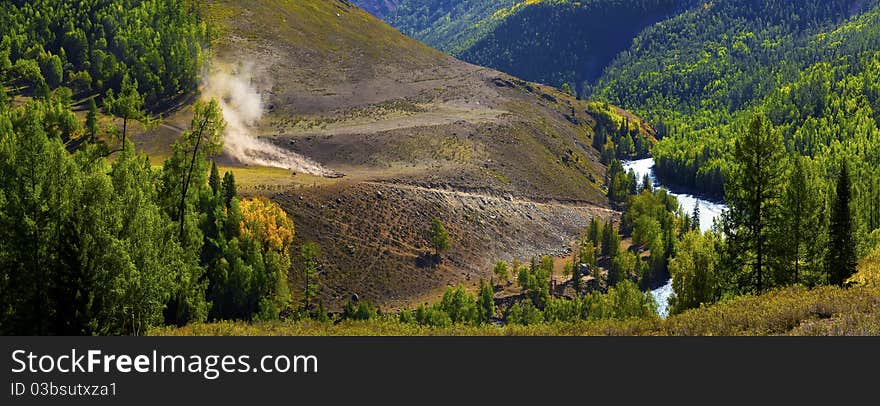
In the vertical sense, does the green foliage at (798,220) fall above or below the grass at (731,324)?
above

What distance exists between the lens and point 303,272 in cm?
10038

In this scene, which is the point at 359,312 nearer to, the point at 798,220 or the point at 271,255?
the point at 271,255

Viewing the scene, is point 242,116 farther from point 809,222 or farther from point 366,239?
point 809,222

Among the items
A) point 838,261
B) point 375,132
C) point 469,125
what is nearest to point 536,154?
point 469,125

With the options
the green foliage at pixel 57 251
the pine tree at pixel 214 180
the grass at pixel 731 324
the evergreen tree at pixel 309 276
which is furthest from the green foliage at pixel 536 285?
the grass at pixel 731 324

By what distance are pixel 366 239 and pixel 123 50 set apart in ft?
347

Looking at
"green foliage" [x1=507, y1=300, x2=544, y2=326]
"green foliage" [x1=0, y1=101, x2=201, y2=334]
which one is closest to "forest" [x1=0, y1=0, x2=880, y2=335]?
"green foliage" [x1=0, y1=101, x2=201, y2=334]

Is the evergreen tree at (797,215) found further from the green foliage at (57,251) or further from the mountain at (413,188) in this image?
the mountain at (413,188)

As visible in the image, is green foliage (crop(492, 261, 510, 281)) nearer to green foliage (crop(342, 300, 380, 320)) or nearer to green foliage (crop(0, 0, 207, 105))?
green foliage (crop(342, 300, 380, 320))

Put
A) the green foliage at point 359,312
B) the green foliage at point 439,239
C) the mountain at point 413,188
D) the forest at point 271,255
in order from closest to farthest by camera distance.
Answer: the forest at point 271,255 → the green foliage at point 359,312 → the mountain at point 413,188 → the green foliage at point 439,239

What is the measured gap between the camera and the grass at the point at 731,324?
2356cm

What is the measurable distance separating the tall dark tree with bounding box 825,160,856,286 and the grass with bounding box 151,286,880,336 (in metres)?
12.3

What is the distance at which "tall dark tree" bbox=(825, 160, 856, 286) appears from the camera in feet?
135

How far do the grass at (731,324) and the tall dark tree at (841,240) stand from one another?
1229 centimetres
